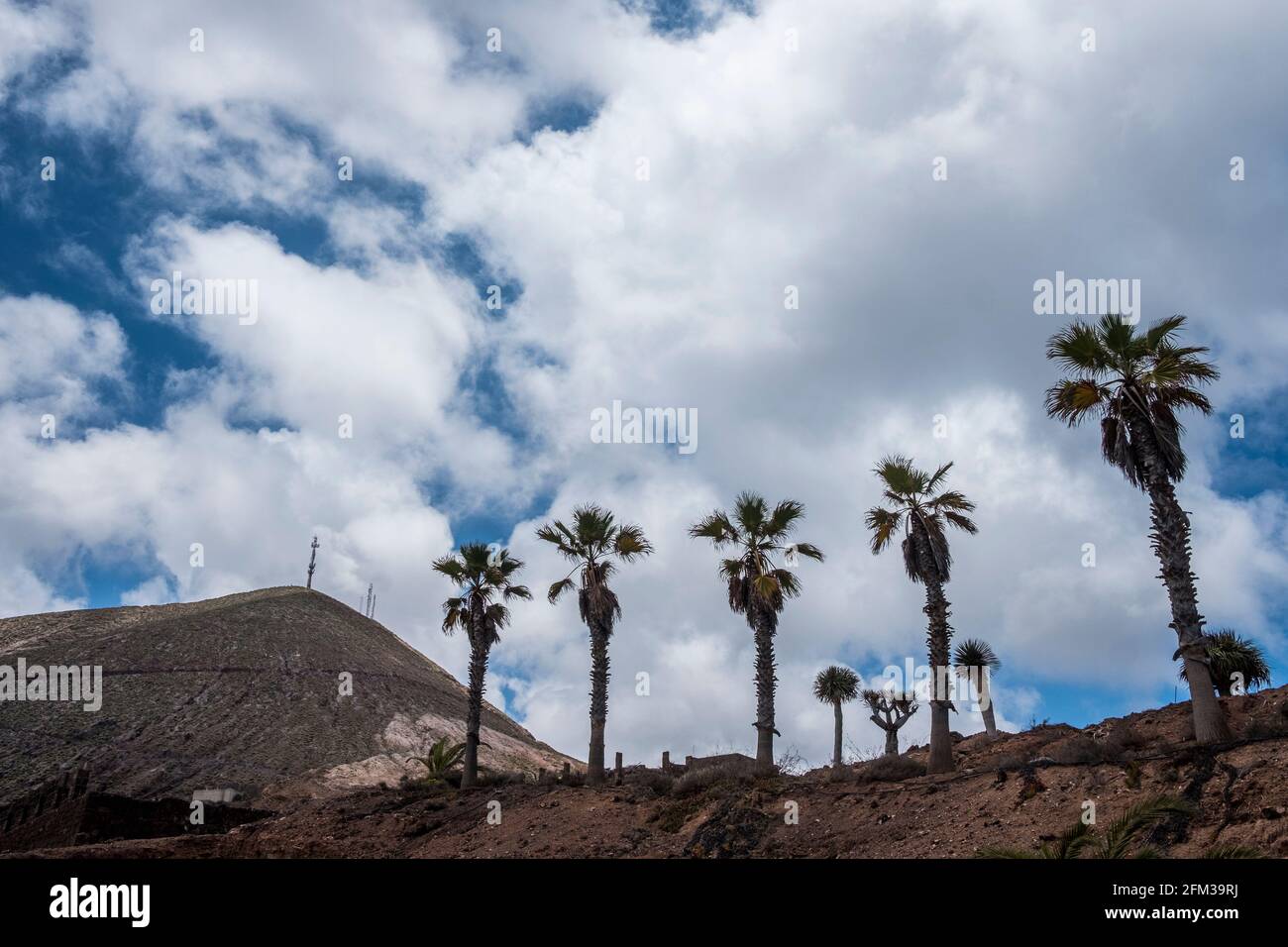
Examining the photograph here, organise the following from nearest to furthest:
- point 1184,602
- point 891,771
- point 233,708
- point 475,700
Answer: point 1184,602 → point 891,771 → point 475,700 → point 233,708

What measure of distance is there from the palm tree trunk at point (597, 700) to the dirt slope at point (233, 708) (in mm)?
31799

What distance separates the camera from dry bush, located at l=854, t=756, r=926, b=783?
2595cm

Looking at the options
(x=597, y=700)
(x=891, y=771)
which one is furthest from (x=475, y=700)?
(x=891, y=771)

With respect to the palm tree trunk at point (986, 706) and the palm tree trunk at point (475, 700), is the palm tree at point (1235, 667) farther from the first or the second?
the palm tree trunk at point (475, 700)

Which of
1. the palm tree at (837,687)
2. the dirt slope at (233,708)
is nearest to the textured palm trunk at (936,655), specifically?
the palm tree at (837,687)

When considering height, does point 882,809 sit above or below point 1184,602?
below

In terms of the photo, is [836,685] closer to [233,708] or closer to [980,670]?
[980,670]

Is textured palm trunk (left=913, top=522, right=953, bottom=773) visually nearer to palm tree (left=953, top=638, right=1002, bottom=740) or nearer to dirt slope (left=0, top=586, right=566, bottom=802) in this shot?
palm tree (left=953, top=638, right=1002, bottom=740)

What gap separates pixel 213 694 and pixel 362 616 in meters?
45.4

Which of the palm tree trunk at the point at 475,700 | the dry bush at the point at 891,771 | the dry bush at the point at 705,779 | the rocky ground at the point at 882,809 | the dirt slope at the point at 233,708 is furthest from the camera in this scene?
the dirt slope at the point at 233,708

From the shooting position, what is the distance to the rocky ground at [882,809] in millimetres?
17297

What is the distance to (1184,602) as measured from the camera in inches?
871

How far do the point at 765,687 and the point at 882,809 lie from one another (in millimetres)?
8900
